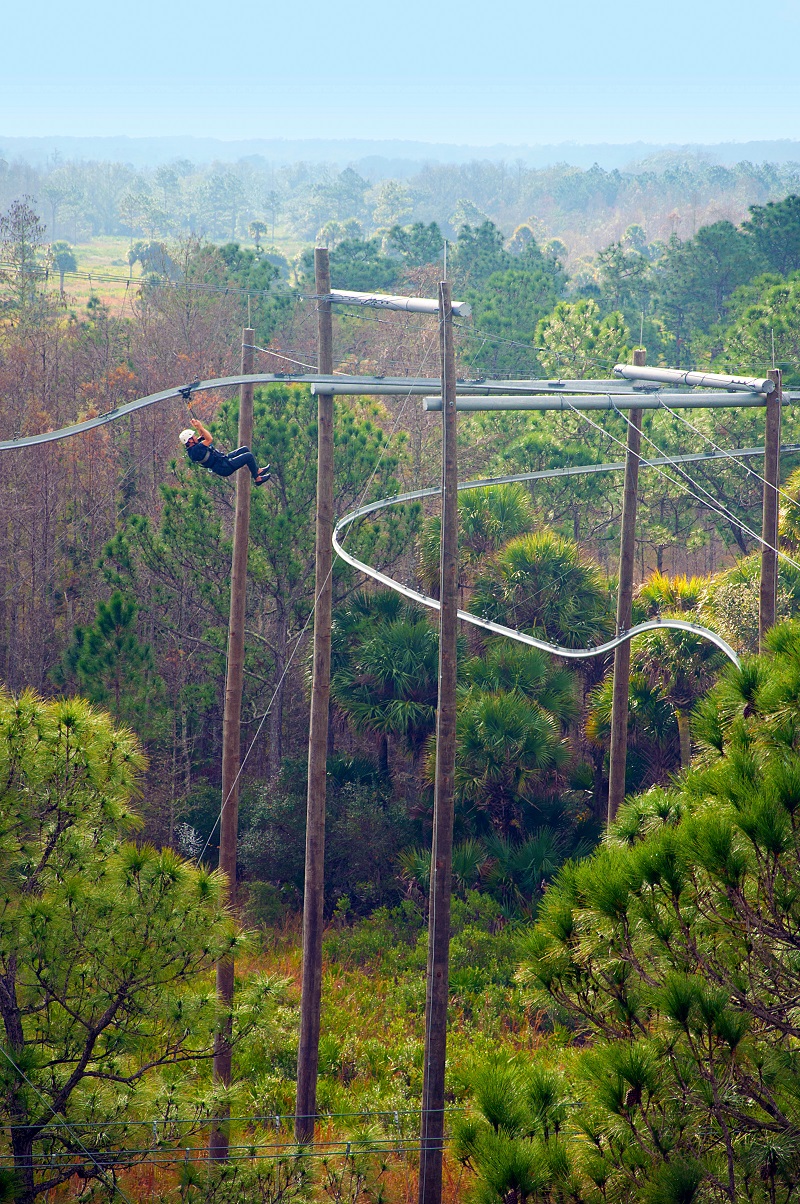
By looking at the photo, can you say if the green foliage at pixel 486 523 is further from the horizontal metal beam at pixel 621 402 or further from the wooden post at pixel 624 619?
the horizontal metal beam at pixel 621 402

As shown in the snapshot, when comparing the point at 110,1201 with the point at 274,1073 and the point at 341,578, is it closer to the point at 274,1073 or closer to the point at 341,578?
the point at 274,1073

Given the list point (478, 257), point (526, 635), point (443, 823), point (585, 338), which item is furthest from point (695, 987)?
point (478, 257)

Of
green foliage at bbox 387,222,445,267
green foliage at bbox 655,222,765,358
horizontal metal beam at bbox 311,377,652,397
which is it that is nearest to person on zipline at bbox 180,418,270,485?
horizontal metal beam at bbox 311,377,652,397

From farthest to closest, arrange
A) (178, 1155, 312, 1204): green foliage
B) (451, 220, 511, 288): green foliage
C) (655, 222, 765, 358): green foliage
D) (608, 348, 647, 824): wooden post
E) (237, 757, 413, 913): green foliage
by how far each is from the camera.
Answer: (451, 220, 511, 288): green foliage → (655, 222, 765, 358): green foliage → (237, 757, 413, 913): green foliage → (608, 348, 647, 824): wooden post → (178, 1155, 312, 1204): green foliage

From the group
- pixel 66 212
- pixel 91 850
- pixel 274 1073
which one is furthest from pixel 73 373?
pixel 66 212

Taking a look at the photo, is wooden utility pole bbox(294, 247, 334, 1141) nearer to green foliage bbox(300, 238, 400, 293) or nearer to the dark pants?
the dark pants
